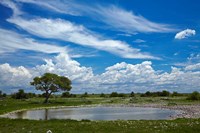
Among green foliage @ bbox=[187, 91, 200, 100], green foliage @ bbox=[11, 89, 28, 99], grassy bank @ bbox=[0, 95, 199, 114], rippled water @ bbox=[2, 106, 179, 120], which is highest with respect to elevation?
green foliage @ bbox=[11, 89, 28, 99]

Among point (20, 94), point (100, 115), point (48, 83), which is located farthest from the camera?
point (20, 94)

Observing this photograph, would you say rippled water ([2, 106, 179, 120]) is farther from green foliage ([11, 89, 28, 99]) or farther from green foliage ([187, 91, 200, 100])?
green foliage ([11, 89, 28, 99])

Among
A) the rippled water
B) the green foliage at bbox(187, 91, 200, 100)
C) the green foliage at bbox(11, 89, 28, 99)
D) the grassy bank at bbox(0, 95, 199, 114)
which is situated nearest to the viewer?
the rippled water

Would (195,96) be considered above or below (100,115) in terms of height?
above

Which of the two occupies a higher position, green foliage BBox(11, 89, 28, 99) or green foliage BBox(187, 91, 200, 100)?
green foliage BBox(11, 89, 28, 99)

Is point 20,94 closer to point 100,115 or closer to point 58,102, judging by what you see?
point 58,102

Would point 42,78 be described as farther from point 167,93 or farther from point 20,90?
point 167,93

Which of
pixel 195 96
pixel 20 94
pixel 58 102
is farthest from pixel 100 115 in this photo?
pixel 20 94

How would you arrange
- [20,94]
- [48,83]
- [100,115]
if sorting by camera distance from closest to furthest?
1. [100,115]
2. [48,83]
3. [20,94]

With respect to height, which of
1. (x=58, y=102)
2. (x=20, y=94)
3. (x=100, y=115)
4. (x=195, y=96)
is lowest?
(x=100, y=115)

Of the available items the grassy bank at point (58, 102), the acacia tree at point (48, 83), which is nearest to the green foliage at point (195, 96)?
the grassy bank at point (58, 102)

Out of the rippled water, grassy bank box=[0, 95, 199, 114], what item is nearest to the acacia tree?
grassy bank box=[0, 95, 199, 114]

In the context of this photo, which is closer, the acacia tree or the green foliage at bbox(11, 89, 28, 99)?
the acacia tree

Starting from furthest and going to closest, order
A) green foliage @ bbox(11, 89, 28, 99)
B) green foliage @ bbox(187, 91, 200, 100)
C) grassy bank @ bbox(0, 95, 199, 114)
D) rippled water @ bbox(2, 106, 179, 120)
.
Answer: green foliage @ bbox(11, 89, 28, 99)
green foliage @ bbox(187, 91, 200, 100)
grassy bank @ bbox(0, 95, 199, 114)
rippled water @ bbox(2, 106, 179, 120)
